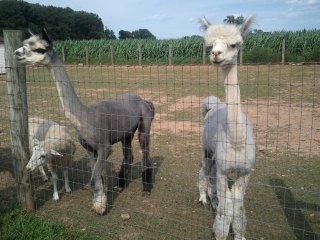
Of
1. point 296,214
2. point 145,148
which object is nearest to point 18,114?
point 145,148

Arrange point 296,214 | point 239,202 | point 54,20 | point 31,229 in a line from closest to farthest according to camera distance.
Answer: point 239,202 < point 31,229 < point 296,214 < point 54,20

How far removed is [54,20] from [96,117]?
68562 mm

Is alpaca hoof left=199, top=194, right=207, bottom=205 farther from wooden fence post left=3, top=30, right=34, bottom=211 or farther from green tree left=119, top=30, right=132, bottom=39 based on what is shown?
green tree left=119, top=30, right=132, bottom=39

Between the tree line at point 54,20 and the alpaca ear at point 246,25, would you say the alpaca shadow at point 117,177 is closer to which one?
the alpaca ear at point 246,25

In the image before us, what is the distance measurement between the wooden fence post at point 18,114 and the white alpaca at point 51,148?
18cm

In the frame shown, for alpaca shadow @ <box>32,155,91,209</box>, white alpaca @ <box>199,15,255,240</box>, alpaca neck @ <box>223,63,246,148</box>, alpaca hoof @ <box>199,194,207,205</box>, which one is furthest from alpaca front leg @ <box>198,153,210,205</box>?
alpaca shadow @ <box>32,155,91,209</box>

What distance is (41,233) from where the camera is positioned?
12.9 ft

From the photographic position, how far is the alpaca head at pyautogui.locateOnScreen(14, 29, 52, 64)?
4.12 m

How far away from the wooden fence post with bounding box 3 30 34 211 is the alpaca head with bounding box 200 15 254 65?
2422mm

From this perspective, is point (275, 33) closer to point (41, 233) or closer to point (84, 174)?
point (84, 174)

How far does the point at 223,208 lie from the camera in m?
3.61

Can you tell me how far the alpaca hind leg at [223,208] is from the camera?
11.8ft

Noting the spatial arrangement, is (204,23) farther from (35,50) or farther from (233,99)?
(35,50)

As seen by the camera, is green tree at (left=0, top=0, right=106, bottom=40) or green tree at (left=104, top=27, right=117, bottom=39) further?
green tree at (left=104, top=27, right=117, bottom=39)
